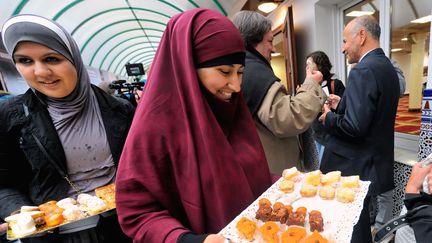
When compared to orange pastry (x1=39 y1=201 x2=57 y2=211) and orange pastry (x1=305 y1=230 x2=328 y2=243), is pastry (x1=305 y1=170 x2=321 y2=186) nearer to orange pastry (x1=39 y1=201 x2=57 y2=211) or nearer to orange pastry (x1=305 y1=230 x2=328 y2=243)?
orange pastry (x1=305 y1=230 x2=328 y2=243)

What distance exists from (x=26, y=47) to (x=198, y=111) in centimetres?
83

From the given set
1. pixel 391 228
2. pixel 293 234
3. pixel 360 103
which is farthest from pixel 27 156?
pixel 360 103

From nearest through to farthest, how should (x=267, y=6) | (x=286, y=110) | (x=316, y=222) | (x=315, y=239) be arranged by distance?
(x=315, y=239)
(x=316, y=222)
(x=286, y=110)
(x=267, y=6)

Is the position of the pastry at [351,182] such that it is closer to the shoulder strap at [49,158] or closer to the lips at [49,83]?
the shoulder strap at [49,158]

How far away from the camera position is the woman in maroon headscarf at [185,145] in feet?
2.31

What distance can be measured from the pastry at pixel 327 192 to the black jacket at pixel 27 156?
1208 millimetres

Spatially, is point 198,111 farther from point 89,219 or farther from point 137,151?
point 89,219

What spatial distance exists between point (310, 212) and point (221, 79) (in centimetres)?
62

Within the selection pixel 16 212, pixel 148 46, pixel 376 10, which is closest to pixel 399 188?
pixel 376 10

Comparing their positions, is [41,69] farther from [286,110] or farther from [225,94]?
[286,110]

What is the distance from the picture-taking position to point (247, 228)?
747 millimetres

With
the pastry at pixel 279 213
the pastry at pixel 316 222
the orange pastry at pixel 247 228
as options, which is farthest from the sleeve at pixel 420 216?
the orange pastry at pixel 247 228

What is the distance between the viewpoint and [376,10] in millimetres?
A: 2516

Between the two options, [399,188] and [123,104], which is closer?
[123,104]
